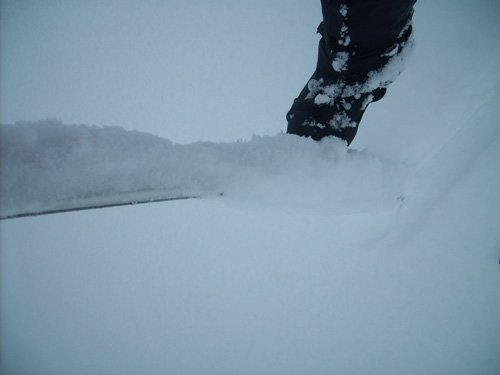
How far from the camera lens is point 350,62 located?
0.50 m

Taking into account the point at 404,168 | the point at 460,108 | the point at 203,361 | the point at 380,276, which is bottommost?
the point at 203,361

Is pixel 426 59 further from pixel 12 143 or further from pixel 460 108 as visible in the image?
pixel 12 143

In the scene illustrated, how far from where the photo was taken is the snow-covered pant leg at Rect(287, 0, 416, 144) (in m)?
0.43

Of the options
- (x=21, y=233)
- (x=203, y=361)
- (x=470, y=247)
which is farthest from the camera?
(x=21, y=233)

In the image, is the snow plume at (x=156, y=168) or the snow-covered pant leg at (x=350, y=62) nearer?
the snow plume at (x=156, y=168)

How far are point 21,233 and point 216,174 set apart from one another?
485cm

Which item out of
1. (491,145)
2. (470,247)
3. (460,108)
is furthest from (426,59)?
(470,247)

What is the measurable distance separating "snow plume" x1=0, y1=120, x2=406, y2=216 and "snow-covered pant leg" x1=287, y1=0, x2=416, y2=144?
0.08 m

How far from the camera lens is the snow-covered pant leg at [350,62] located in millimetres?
434

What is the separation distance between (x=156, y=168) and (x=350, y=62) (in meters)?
0.44

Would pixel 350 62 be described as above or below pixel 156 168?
above

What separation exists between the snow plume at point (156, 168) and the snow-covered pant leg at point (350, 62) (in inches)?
3.2

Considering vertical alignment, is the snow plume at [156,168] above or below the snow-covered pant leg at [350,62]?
below

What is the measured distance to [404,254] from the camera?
1065 mm
